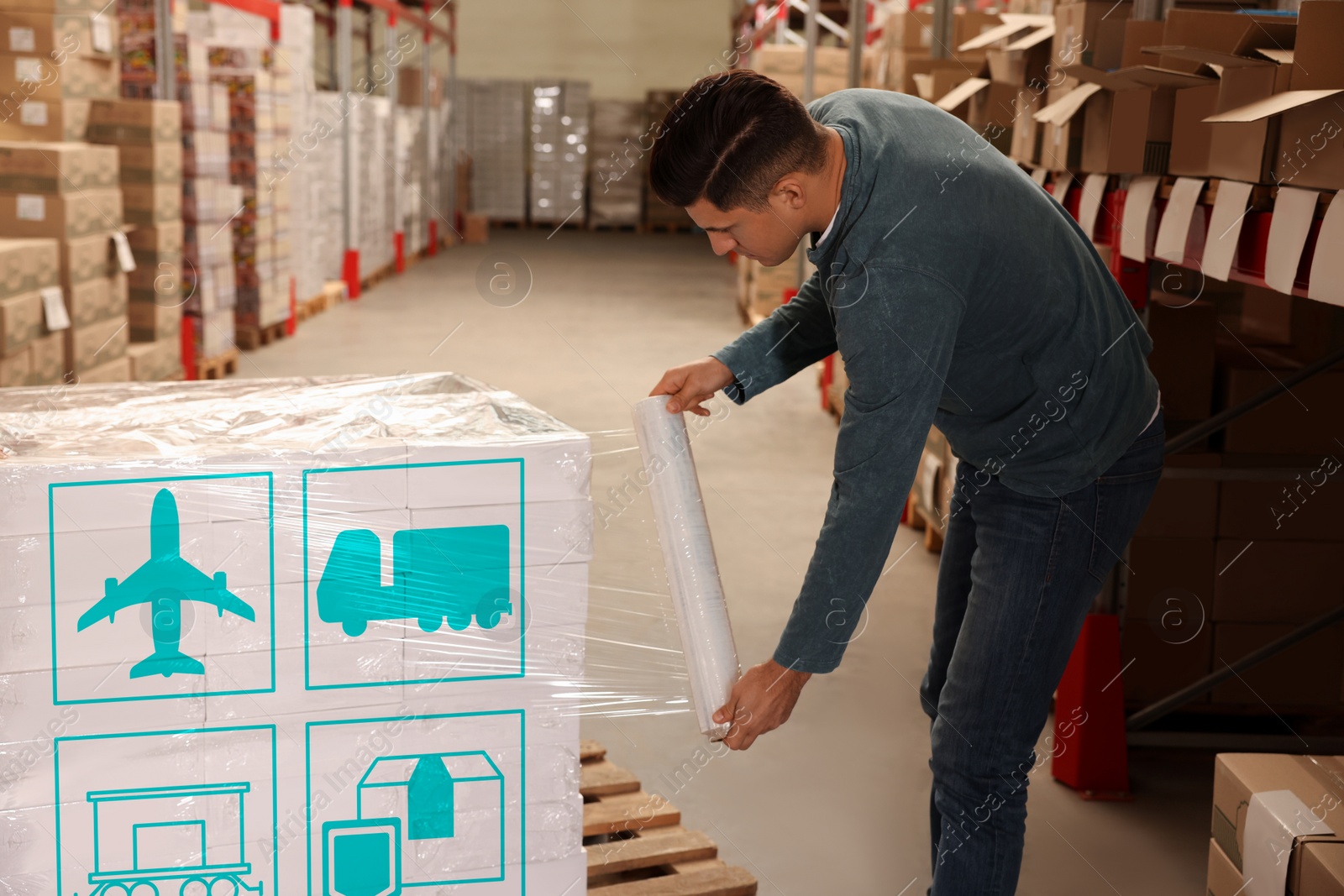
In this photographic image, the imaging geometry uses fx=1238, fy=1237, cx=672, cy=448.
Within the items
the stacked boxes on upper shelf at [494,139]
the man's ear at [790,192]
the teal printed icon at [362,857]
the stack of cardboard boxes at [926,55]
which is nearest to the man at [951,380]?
the man's ear at [790,192]

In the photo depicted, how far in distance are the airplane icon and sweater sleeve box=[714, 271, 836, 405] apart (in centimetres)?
88

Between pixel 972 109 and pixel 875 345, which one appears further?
pixel 972 109

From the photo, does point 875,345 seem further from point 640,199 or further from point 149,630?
point 640,199

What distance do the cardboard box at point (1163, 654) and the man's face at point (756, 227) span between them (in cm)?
202

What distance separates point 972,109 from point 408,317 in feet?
23.0

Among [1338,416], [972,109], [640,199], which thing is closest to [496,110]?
[640,199]

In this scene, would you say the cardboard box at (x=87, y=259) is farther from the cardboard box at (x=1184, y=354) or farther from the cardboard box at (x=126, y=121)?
the cardboard box at (x=1184, y=354)

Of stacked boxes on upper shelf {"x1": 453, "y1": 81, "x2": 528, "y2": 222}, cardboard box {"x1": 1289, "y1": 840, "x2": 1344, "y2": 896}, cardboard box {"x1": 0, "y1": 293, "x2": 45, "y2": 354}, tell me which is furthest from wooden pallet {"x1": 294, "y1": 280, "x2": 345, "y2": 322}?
cardboard box {"x1": 1289, "y1": 840, "x2": 1344, "y2": 896}

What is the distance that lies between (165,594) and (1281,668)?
284 cm

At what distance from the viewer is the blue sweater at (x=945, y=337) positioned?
1600 mm

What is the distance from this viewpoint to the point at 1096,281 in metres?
1.91

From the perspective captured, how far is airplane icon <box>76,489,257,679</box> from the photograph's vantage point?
1.82 m

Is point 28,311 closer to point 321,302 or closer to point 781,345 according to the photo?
point 781,345

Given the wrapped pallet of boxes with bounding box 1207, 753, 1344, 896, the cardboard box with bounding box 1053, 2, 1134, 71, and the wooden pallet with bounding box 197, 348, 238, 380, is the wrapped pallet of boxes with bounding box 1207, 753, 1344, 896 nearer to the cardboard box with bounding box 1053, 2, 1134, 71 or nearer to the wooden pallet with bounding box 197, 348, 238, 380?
the cardboard box with bounding box 1053, 2, 1134, 71
